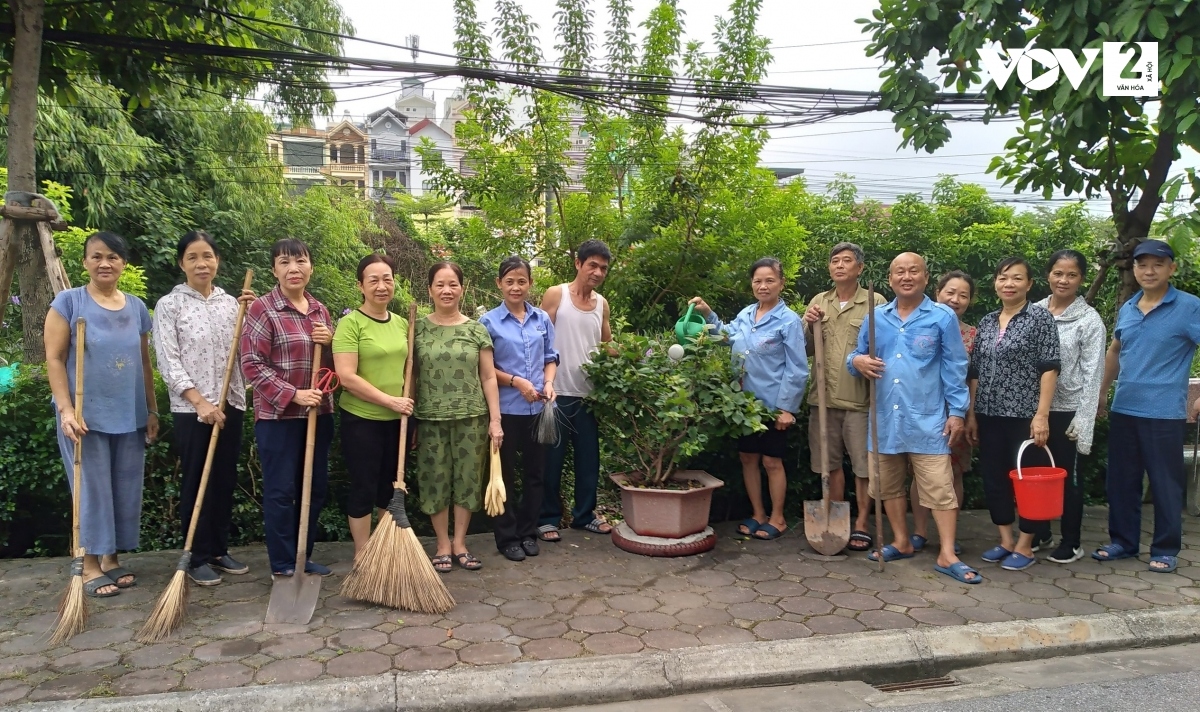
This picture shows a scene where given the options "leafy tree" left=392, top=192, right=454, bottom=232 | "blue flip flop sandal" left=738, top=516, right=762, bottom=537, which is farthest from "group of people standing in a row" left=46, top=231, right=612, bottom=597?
"leafy tree" left=392, top=192, right=454, bottom=232

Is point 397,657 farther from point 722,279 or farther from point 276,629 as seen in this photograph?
point 722,279

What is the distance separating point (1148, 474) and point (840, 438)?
1.73 m

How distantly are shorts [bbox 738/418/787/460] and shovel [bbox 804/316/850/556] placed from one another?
284 mm

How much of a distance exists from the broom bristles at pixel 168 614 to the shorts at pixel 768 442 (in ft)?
10.5

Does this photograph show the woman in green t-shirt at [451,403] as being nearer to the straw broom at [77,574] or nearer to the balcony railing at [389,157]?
the straw broom at [77,574]

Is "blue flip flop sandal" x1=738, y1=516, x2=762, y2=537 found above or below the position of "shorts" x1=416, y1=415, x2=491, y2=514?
below

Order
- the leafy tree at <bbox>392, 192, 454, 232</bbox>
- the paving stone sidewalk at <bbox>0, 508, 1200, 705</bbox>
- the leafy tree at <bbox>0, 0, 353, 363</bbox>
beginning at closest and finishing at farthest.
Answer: the paving stone sidewalk at <bbox>0, 508, 1200, 705</bbox> → the leafy tree at <bbox>0, 0, 353, 363</bbox> → the leafy tree at <bbox>392, 192, 454, 232</bbox>

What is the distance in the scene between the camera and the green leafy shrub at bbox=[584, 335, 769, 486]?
446 cm

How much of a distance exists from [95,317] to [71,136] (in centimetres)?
837

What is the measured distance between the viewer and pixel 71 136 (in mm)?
10219

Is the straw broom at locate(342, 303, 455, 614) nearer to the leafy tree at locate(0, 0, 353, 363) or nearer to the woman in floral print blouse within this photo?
the woman in floral print blouse

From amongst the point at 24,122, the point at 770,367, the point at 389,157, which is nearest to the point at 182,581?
the point at 24,122

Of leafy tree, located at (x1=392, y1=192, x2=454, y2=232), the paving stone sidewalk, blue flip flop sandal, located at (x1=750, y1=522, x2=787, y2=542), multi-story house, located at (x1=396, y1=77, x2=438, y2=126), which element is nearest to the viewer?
the paving stone sidewalk

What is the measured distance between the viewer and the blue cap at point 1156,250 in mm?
4281
